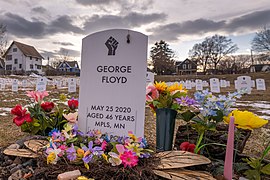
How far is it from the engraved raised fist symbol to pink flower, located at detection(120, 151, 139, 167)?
0.73 m

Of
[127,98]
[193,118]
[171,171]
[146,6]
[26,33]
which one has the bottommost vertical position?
[171,171]

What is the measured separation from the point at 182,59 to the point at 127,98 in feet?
166

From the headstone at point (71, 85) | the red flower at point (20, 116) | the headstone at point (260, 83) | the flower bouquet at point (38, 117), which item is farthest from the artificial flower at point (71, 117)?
the headstone at point (260, 83)

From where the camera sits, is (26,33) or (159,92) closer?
(159,92)

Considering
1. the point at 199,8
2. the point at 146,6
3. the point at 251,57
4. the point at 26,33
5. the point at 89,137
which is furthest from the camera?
the point at 251,57

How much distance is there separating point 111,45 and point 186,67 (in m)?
49.0

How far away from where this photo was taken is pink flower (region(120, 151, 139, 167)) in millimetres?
1059

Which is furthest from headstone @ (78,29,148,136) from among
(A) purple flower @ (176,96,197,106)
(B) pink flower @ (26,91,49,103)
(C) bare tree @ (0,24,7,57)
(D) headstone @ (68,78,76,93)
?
(C) bare tree @ (0,24,7,57)

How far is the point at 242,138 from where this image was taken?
1.47 meters

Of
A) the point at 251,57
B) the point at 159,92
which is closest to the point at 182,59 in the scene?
the point at 251,57

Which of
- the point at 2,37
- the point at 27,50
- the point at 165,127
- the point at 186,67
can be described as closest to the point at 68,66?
the point at 27,50

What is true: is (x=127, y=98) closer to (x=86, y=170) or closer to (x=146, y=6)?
(x=86, y=170)

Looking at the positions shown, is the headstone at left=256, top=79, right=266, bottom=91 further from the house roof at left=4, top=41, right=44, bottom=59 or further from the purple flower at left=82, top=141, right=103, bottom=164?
the house roof at left=4, top=41, right=44, bottom=59

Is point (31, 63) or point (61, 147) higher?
point (31, 63)
